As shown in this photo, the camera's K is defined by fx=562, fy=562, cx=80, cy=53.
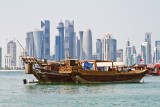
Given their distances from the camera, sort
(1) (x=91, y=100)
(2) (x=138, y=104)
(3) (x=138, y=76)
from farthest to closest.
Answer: (3) (x=138, y=76)
(1) (x=91, y=100)
(2) (x=138, y=104)

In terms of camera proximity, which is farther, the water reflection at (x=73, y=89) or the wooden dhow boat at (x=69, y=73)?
the wooden dhow boat at (x=69, y=73)

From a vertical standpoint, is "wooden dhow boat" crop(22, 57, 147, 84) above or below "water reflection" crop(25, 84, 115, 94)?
above

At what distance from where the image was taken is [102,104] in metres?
54.2

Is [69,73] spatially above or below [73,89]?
above

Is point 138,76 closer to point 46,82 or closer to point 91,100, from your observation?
point 46,82

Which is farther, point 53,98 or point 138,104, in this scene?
point 53,98

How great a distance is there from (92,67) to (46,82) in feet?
34.9

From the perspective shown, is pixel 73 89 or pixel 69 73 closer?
→ pixel 73 89

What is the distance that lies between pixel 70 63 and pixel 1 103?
34609 mm

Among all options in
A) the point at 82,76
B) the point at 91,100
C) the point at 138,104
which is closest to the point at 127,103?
the point at 138,104

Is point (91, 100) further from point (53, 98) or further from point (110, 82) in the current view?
point (110, 82)

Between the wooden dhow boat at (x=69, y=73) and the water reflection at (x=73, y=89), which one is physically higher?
the wooden dhow boat at (x=69, y=73)

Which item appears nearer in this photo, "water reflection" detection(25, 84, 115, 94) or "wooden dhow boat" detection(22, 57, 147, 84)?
"water reflection" detection(25, 84, 115, 94)

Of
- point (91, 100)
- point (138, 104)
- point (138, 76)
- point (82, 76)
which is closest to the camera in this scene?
point (138, 104)
